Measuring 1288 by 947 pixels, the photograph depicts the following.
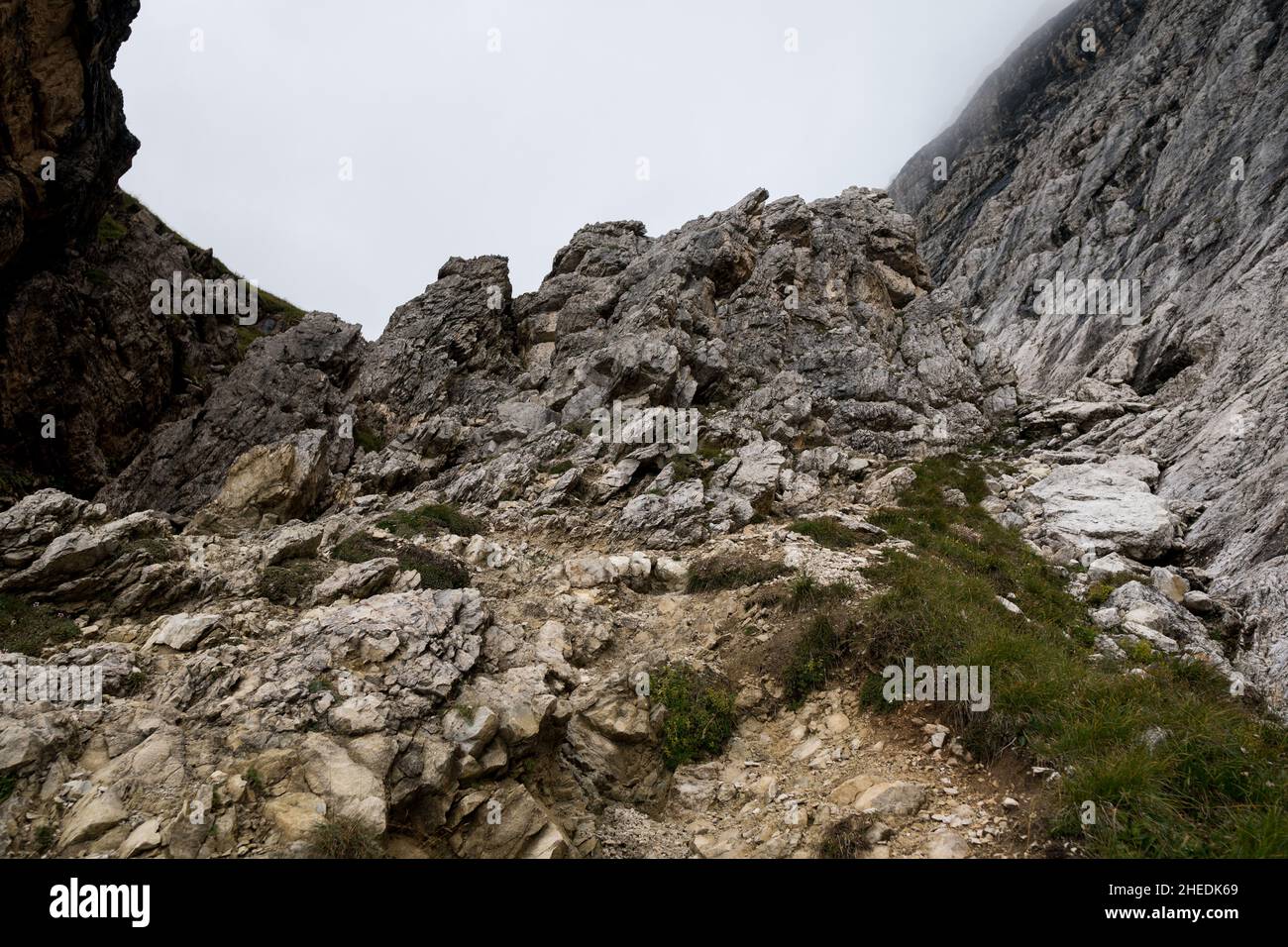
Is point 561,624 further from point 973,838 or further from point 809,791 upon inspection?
point 973,838

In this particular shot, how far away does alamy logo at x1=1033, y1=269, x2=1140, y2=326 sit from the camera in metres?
33.5

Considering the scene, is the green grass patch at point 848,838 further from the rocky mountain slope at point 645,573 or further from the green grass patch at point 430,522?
the green grass patch at point 430,522

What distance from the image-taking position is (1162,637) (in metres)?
11.5

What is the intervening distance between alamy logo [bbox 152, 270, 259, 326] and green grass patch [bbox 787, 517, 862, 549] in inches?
1547

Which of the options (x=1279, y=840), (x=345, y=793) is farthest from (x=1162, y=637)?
(x=345, y=793)

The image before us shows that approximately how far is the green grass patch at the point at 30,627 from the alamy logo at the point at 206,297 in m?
31.2

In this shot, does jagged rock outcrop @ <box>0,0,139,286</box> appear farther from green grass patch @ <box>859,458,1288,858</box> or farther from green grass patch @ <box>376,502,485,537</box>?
green grass patch @ <box>859,458,1288,858</box>

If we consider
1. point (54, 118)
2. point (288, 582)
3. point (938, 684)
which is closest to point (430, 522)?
point (288, 582)

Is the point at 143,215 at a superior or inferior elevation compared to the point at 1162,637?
superior

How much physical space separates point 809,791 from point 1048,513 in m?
15.1

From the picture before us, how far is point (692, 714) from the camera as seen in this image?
364 inches

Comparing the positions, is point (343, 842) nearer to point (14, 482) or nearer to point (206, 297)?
point (14, 482)
